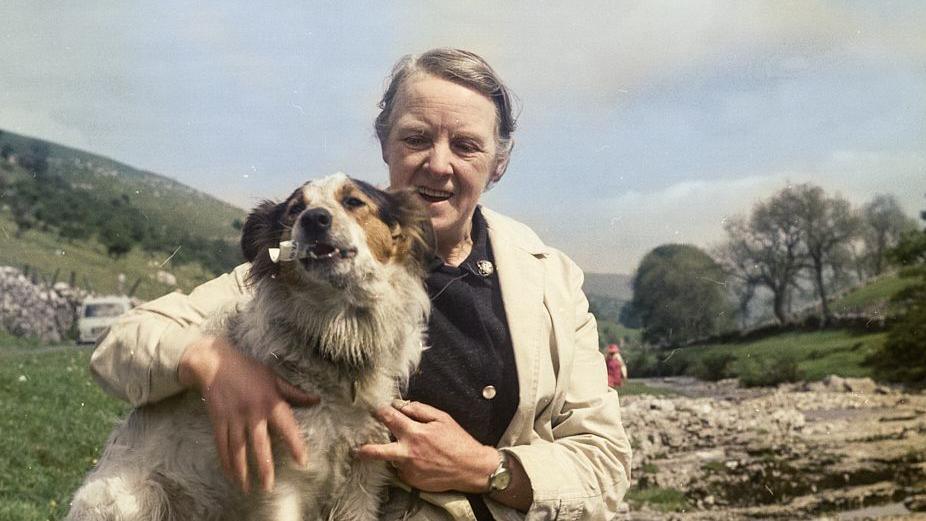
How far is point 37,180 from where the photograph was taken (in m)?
33.0

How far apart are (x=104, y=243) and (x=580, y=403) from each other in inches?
960

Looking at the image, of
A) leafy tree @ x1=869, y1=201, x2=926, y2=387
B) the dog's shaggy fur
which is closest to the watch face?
the dog's shaggy fur

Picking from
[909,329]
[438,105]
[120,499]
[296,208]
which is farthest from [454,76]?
[909,329]

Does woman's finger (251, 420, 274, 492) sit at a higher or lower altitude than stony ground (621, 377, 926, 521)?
higher

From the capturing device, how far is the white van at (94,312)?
20.2m

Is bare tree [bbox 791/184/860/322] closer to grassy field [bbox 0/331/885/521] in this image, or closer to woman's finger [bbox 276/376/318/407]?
grassy field [bbox 0/331/885/521]

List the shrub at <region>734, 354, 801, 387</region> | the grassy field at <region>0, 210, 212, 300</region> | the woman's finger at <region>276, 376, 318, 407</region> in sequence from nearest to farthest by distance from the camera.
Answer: the woman's finger at <region>276, 376, 318, 407</region>, the shrub at <region>734, 354, 801, 387</region>, the grassy field at <region>0, 210, 212, 300</region>

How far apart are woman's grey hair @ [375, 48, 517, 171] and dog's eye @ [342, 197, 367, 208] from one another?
2.09 feet

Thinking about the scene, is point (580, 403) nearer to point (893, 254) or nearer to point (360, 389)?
point (360, 389)

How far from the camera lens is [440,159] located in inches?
134

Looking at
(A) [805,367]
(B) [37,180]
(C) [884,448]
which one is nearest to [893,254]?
(A) [805,367]

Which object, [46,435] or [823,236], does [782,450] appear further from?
[46,435]

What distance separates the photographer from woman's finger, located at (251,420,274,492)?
2.85m

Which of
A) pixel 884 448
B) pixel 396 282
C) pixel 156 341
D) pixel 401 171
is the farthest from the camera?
pixel 884 448
